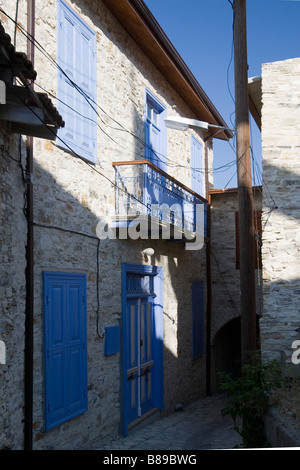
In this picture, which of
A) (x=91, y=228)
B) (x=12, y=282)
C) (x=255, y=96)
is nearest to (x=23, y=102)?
(x=12, y=282)

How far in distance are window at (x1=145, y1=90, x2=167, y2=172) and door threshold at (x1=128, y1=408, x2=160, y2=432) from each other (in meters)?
4.82

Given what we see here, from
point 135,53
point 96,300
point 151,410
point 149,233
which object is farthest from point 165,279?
point 135,53

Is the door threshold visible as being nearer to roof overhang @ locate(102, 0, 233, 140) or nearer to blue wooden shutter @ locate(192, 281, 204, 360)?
blue wooden shutter @ locate(192, 281, 204, 360)

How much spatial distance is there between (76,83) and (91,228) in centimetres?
210

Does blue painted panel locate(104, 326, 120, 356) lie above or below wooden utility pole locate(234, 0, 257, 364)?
below

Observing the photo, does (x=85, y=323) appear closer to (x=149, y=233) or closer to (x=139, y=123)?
(x=149, y=233)

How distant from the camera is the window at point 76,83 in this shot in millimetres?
7316

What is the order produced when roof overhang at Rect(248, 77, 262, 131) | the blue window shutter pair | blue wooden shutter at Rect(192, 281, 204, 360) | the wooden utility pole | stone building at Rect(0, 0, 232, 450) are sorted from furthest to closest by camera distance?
blue wooden shutter at Rect(192, 281, 204, 360)
roof overhang at Rect(248, 77, 262, 131)
the wooden utility pole
the blue window shutter pair
stone building at Rect(0, 0, 232, 450)

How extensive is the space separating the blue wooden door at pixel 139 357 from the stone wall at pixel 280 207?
247 centimetres

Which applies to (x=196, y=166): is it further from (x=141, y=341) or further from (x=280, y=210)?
(x=280, y=210)

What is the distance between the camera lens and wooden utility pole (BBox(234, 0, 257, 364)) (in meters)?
7.96

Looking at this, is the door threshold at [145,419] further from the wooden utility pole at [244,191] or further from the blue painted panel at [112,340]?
the wooden utility pole at [244,191]

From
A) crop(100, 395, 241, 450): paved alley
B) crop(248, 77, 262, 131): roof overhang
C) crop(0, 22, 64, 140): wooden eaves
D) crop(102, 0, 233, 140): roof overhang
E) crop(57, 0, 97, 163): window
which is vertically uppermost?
crop(102, 0, 233, 140): roof overhang

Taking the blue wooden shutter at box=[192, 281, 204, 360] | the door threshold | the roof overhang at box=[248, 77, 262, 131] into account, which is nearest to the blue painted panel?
the door threshold
